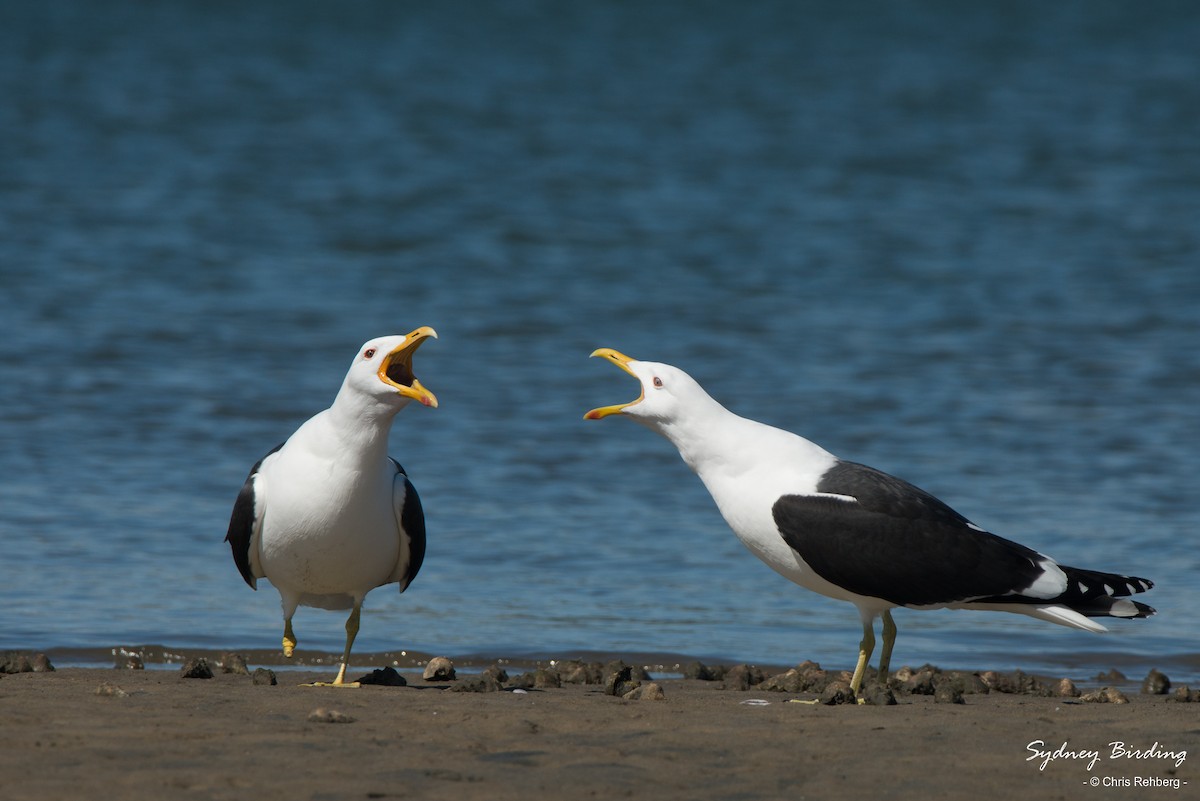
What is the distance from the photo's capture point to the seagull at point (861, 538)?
6.48 meters

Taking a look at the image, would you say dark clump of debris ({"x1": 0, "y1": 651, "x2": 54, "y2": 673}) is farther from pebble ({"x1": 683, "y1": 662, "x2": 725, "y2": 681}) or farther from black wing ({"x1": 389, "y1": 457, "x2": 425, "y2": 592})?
pebble ({"x1": 683, "y1": 662, "x2": 725, "y2": 681})

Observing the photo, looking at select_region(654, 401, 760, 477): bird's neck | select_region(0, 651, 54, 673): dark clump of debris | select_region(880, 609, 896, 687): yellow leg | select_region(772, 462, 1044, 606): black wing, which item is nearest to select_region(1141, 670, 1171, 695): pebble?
select_region(772, 462, 1044, 606): black wing

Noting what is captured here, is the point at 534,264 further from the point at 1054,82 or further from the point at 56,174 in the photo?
the point at 1054,82

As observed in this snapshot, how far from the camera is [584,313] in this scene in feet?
53.3

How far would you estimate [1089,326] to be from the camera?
51.6 feet

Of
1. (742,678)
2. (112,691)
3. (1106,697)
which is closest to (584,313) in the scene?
(742,678)

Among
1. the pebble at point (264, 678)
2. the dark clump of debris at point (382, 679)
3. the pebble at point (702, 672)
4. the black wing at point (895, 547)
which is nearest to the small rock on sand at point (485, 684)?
the dark clump of debris at point (382, 679)

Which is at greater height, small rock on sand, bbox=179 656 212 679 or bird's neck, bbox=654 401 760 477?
bird's neck, bbox=654 401 760 477

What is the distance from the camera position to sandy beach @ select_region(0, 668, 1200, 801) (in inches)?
186

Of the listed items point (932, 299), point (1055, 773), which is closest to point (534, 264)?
point (932, 299)

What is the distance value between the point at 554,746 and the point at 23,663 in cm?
252

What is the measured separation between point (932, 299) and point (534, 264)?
4.27m

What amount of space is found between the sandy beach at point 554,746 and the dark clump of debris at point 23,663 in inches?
16.1

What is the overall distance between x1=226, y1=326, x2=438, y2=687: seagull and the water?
1.08 meters
